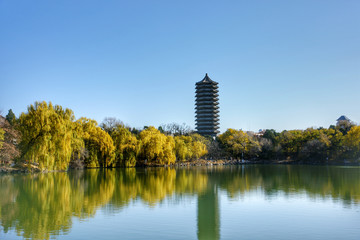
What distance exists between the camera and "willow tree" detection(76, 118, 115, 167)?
33.2 metres

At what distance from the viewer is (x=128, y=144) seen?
3603 centimetres

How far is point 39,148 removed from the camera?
23.8 m

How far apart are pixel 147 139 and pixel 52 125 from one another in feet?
46.5

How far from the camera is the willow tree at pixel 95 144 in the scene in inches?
1305

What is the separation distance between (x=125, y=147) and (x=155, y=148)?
130 inches

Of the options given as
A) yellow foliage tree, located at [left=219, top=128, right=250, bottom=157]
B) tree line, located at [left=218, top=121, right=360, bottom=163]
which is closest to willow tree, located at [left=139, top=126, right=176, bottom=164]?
yellow foliage tree, located at [left=219, top=128, right=250, bottom=157]

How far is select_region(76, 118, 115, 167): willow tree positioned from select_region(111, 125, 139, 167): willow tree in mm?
1318

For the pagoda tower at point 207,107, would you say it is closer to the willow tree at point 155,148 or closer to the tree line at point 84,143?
the tree line at point 84,143

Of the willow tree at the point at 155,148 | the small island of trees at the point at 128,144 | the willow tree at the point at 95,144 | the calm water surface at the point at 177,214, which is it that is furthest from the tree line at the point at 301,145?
the calm water surface at the point at 177,214

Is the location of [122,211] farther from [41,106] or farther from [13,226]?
[41,106]

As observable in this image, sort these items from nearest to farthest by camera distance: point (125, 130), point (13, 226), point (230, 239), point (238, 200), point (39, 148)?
1. point (230, 239)
2. point (13, 226)
3. point (238, 200)
4. point (39, 148)
5. point (125, 130)

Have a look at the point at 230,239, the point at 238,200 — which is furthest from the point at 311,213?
the point at 230,239

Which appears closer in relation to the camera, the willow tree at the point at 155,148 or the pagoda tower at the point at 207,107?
the willow tree at the point at 155,148

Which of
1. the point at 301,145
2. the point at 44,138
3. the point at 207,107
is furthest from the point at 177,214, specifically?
the point at 207,107
